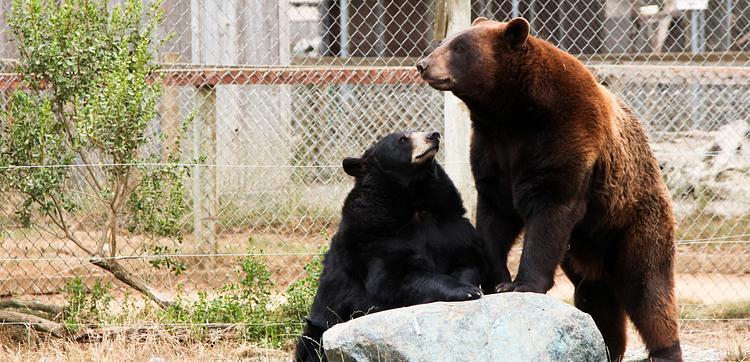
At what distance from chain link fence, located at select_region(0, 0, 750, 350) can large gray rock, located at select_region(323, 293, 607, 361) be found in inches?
118

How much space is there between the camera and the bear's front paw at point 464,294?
485 centimetres

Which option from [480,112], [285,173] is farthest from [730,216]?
[480,112]

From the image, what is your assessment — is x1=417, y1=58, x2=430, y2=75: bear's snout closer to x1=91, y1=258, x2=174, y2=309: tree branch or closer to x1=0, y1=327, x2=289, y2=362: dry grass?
x1=0, y1=327, x2=289, y2=362: dry grass

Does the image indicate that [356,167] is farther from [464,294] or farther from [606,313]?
[606,313]

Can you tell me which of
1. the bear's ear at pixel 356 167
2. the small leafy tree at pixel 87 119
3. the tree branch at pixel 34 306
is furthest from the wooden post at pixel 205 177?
the bear's ear at pixel 356 167

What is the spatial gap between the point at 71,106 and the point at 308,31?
29.9ft

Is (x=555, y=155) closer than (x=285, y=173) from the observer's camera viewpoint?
Yes

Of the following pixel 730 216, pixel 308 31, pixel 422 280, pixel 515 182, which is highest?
pixel 515 182

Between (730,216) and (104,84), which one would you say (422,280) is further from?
(730,216)

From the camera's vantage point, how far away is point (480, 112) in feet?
17.6

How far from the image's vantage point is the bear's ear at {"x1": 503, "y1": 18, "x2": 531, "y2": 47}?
5219 millimetres

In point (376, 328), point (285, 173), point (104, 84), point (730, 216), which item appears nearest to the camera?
point (376, 328)

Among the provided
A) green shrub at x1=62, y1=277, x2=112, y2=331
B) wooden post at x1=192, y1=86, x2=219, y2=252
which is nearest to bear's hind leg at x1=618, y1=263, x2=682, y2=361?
green shrub at x1=62, y1=277, x2=112, y2=331

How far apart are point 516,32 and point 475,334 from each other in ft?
5.44
